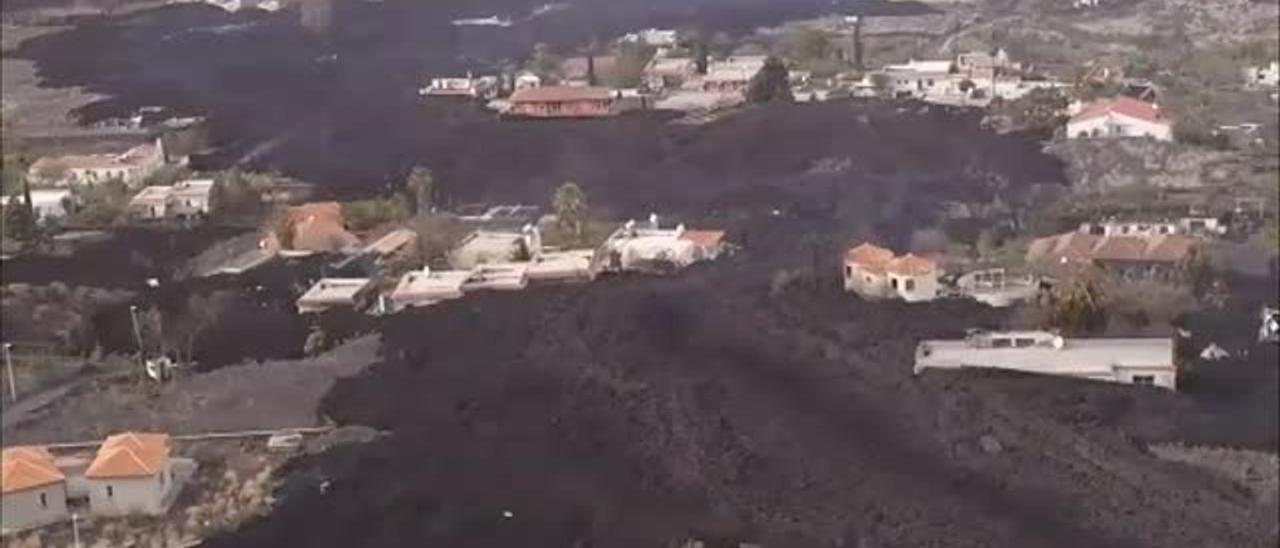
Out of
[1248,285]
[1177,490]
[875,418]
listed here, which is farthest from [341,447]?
[1248,285]

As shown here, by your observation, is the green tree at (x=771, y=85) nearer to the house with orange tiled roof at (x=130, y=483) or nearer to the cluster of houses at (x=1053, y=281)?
the cluster of houses at (x=1053, y=281)

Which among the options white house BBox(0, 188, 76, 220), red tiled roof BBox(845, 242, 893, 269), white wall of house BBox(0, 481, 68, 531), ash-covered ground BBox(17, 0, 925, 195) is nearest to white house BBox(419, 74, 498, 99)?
ash-covered ground BBox(17, 0, 925, 195)

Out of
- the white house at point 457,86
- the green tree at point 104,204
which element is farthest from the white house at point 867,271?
the green tree at point 104,204

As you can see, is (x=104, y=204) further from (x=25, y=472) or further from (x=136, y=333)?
(x=25, y=472)

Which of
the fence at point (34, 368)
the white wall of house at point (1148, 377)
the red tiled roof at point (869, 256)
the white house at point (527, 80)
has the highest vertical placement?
the white house at point (527, 80)

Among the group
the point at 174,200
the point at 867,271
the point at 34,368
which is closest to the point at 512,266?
the point at 867,271

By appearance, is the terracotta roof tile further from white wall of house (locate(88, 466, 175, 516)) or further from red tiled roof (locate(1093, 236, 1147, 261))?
red tiled roof (locate(1093, 236, 1147, 261))
